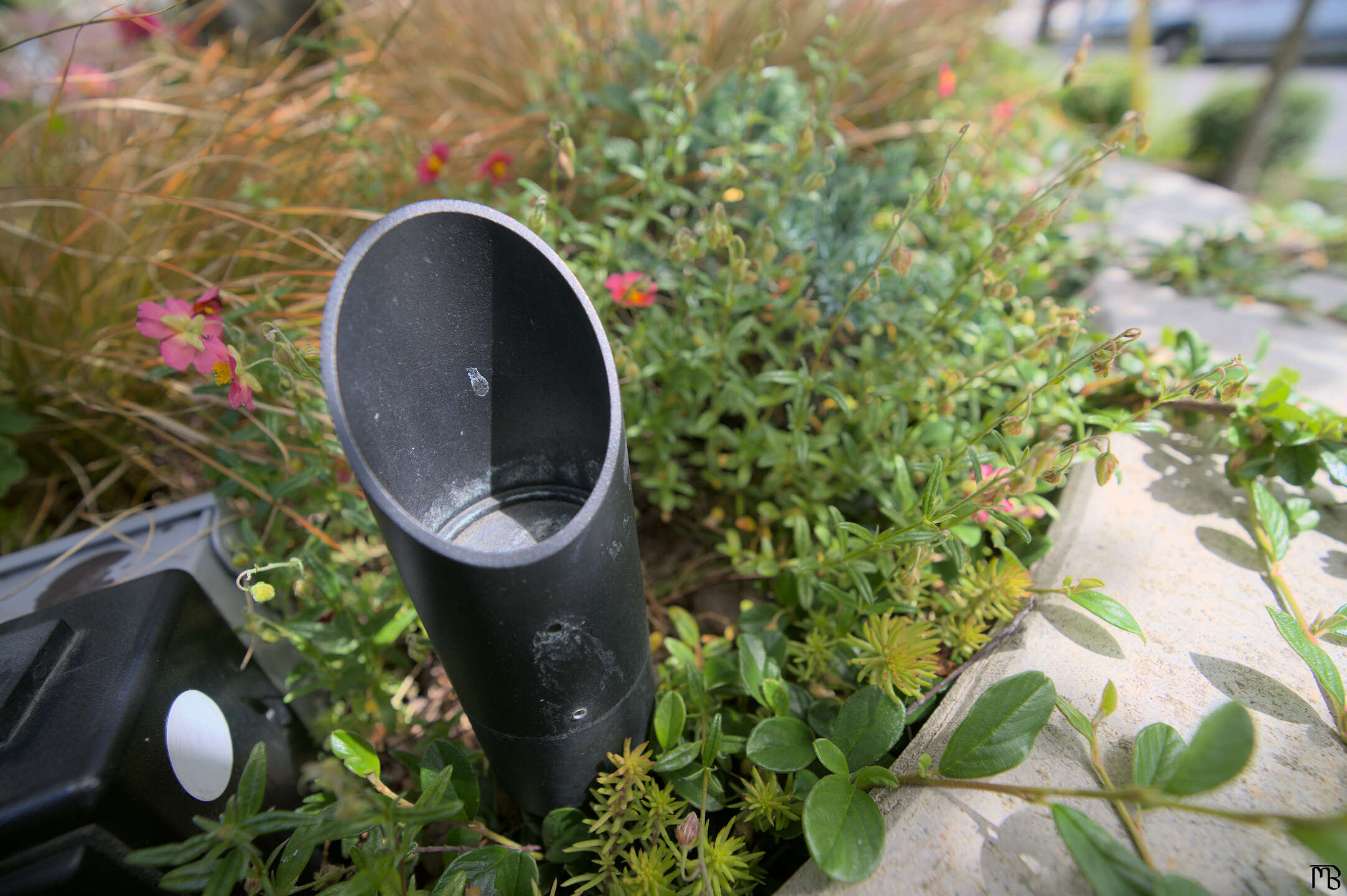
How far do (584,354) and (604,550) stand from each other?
26 centimetres

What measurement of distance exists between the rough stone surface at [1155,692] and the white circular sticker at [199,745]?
2.69 feet

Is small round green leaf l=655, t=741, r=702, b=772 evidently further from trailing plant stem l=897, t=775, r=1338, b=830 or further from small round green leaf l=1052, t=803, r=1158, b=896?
small round green leaf l=1052, t=803, r=1158, b=896

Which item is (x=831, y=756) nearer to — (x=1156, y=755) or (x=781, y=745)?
(x=781, y=745)

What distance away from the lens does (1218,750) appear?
0.64m

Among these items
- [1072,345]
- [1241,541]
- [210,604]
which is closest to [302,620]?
[210,604]

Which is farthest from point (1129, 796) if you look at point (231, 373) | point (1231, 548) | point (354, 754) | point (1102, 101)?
point (1102, 101)

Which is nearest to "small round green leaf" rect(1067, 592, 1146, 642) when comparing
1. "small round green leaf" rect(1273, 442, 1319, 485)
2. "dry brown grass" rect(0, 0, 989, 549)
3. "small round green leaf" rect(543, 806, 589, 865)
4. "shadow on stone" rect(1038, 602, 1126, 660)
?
"shadow on stone" rect(1038, 602, 1126, 660)

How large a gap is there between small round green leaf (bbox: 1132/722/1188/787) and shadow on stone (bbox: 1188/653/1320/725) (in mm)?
208

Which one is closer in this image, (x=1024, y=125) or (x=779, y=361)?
(x=779, y=361)

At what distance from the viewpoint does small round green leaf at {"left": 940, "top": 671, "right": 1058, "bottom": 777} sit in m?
0.80

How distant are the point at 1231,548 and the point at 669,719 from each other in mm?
1089

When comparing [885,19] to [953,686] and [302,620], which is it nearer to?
[953,686]

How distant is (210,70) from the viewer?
8.34 ft

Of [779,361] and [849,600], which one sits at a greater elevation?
[779,361]
